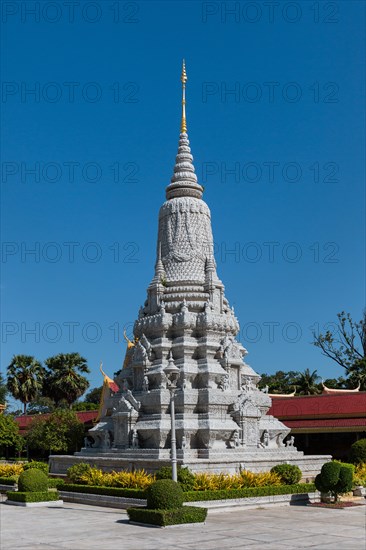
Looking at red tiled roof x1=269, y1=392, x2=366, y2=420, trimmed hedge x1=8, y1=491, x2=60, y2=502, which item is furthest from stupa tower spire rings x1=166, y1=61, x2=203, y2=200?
trimmed hedge x1=8, y1=491, x2=60, y2=502

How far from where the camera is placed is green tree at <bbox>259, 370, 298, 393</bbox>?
6531 cm

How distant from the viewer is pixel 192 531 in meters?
19.0

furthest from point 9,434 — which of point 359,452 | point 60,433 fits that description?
point 359,452

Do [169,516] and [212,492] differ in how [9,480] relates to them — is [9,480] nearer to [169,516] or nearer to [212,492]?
[212,492]

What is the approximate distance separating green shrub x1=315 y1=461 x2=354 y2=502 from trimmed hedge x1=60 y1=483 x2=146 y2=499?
6759 millimetres

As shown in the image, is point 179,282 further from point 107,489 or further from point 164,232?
point 107,489

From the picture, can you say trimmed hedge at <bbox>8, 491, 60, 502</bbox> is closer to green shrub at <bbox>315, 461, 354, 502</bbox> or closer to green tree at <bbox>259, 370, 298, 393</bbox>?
green shrub at <bbox>315, 461, 354, 502</bbox>

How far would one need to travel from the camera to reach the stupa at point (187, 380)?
101ft

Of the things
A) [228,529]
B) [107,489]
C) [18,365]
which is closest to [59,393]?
[18,365]

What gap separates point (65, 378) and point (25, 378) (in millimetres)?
3901

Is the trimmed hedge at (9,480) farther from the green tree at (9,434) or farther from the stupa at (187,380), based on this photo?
the green tree at (9,434)

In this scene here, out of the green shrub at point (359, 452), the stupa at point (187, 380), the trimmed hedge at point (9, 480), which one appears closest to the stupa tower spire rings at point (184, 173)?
the stupa at point (187, 380)

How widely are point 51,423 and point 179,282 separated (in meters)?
15.4

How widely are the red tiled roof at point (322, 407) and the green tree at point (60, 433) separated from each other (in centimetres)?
1314
